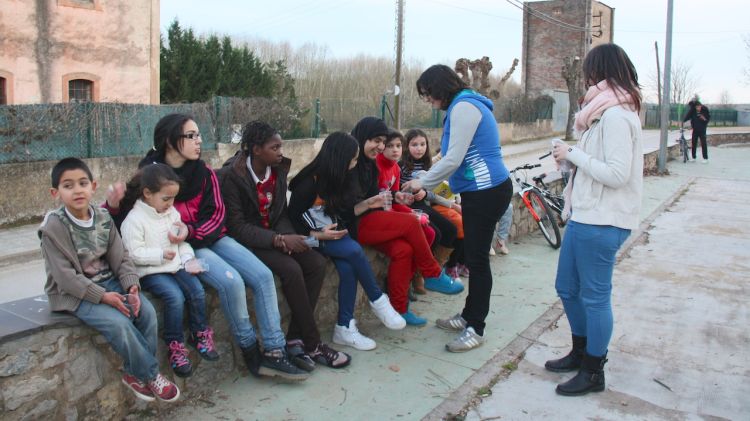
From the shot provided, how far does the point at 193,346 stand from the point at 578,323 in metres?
2.21

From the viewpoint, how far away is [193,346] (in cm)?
341

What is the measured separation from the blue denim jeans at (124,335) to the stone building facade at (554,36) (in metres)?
44.4

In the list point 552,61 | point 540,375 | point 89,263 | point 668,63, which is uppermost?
point 552,61

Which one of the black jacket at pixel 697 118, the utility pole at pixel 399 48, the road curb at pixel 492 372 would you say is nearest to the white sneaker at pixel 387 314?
the road curb at pixel 492 372

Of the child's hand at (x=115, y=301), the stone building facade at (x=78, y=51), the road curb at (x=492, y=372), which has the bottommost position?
the road curb at (x=492, y=372)

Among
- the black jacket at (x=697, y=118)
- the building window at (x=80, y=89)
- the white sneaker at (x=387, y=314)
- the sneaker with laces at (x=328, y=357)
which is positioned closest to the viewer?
the sneaker with laces at (x=328, y=357)

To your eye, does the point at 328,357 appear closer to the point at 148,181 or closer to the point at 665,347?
the point at 148,181

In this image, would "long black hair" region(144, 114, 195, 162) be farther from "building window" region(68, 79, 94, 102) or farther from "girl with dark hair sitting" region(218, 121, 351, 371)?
"building window" region(68, 79, 94, 102)

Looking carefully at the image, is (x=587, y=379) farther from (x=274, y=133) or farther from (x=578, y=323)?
(x=274, y=133)

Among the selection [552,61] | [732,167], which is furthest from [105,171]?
[552,61]

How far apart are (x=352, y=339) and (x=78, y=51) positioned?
15.2 meters

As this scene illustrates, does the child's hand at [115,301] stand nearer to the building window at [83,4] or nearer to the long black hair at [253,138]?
the long black hair at [253,138]

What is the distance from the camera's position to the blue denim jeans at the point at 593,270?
11.3ft

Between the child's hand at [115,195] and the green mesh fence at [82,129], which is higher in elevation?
the green mesh fence at [82,129]
